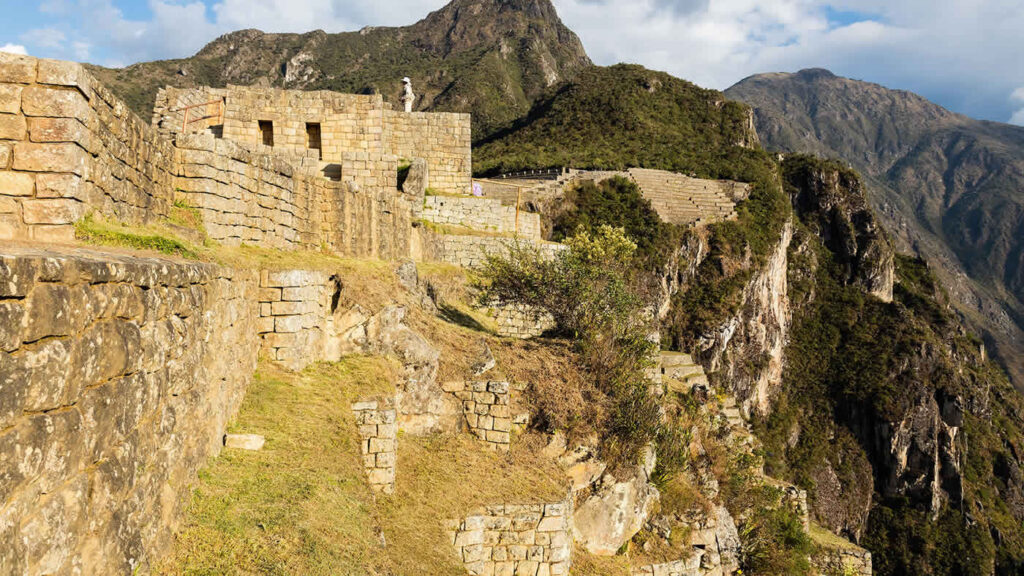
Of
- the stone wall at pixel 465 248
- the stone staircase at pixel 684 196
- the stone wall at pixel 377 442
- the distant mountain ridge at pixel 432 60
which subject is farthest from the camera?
the distant mountain ridge at pixel 432 60

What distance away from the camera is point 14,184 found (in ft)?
14.9

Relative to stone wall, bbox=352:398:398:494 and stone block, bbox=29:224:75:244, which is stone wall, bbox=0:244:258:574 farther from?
stone wall, bbox=352:398:398:494

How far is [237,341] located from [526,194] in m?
33.1

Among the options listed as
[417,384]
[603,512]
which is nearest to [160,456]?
[417,384]

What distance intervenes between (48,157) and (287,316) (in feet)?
9.74

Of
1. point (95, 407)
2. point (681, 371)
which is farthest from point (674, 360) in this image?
point (95, 407)

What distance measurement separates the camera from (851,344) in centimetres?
6669

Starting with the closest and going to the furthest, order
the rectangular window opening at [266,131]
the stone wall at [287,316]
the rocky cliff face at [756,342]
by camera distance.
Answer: the stone wall at [287,316]
the rectangular window opening at [266,131]
the rocky cliff face at [756,342]

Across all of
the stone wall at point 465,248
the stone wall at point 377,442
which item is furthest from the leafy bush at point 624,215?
the stone wall at point 377,442

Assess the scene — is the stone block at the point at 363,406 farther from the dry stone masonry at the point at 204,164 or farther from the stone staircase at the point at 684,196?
the stone staircase at the point at 684,196

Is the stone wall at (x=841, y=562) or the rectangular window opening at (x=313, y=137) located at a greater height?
the rectangular window opening at (x=313, y=137)

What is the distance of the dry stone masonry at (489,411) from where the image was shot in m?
9.01

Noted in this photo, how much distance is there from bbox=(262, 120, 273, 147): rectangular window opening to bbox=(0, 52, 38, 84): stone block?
1194 centimetres

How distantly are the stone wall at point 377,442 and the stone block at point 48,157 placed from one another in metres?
3.59
